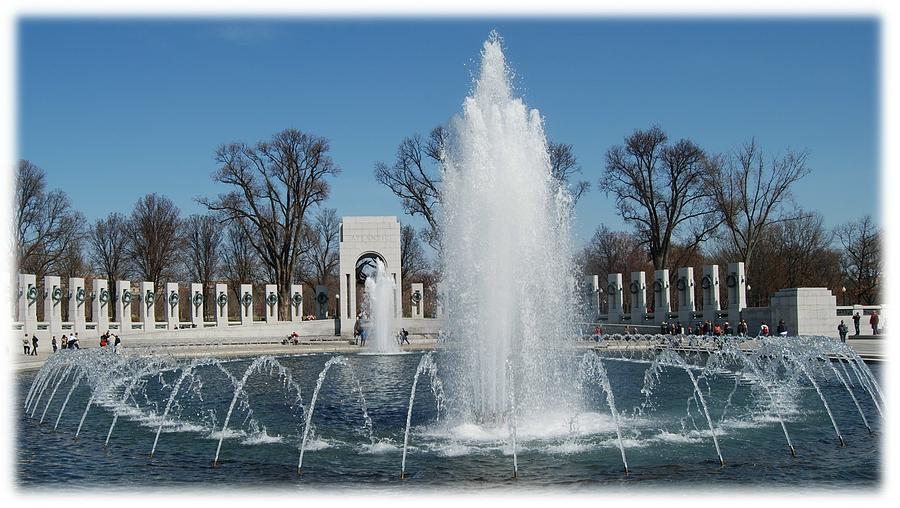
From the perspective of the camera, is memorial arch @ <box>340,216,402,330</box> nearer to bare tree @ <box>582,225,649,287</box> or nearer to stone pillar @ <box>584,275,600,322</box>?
stone pillar @ <box>584,275,600,322</box>

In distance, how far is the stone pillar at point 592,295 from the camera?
44406 mm

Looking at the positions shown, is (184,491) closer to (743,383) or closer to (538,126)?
(538,126)

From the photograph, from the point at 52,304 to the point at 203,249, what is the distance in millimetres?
28384

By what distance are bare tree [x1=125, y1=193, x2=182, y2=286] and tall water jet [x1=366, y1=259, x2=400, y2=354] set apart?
23274 millimetres

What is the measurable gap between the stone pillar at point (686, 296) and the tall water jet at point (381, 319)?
1408cm

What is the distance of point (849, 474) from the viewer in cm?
1019

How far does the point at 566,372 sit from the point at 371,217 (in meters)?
34.4

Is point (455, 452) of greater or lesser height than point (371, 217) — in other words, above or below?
below

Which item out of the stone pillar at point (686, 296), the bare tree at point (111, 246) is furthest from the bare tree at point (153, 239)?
the stone pillar at point (686, 296)

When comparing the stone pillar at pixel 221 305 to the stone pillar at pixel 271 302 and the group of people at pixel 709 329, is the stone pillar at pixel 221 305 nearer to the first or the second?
the stone pillar at pixel 271 302

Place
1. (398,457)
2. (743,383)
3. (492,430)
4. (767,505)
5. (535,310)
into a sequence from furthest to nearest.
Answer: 1. (743,383)
2. (535,310)
3. (492,430)
4. (398,457)
5. (767,505)

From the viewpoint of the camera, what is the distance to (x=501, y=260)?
A: 13570mm

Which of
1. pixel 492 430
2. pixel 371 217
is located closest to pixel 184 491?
pixel 492 430

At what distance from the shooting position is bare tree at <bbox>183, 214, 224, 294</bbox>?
64.4 m
